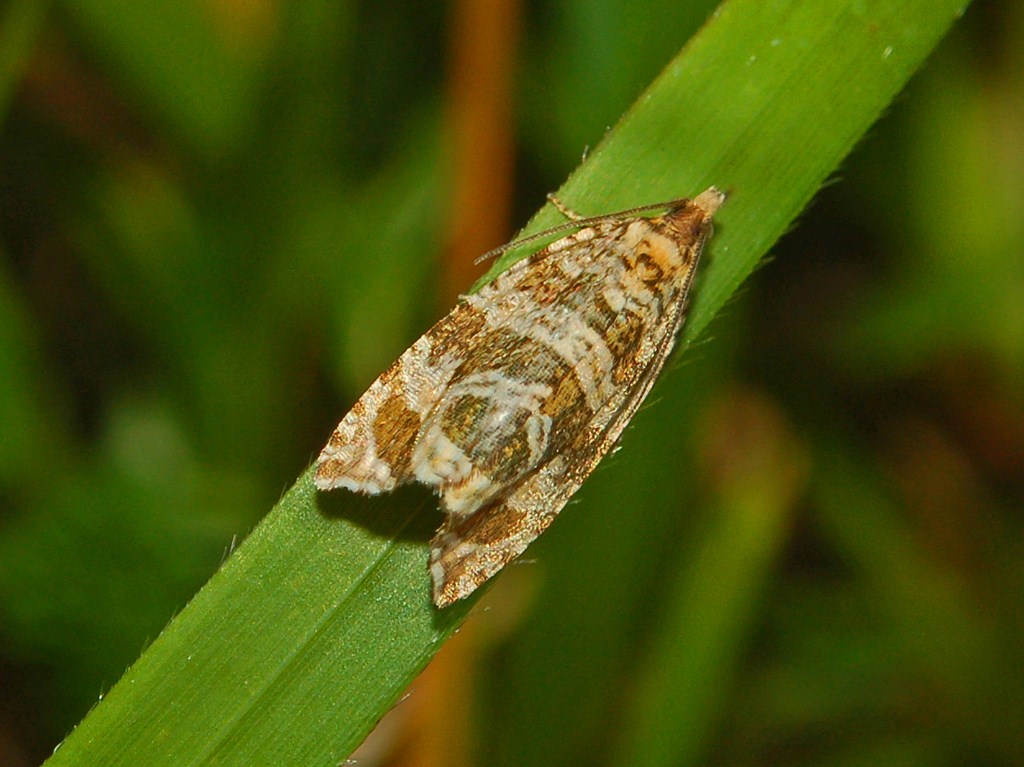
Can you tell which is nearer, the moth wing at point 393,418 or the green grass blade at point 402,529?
the green grass blade at point 402,529

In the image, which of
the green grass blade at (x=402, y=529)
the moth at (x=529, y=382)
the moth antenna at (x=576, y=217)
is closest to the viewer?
the green grass blade at (x=402, y=529)

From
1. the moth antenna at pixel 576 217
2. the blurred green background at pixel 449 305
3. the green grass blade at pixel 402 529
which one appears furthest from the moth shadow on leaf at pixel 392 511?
the blurred green background at pixel 449 305

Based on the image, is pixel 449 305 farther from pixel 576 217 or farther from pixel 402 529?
pixel 402 529

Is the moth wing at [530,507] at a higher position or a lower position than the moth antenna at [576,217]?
lower

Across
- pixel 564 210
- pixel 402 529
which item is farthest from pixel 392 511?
pixel 564 210

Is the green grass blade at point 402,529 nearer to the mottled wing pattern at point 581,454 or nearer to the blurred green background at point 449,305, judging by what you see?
the mottled wing pattern at point 581,454

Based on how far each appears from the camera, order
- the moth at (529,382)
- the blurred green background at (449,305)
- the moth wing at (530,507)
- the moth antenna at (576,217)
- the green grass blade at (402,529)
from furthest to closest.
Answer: the blurred green background at (449,305) < the moth antenna at (576,217) < the moth at (529,382) < the moth wing at (530,507) < the green grass blade at (402,529)
